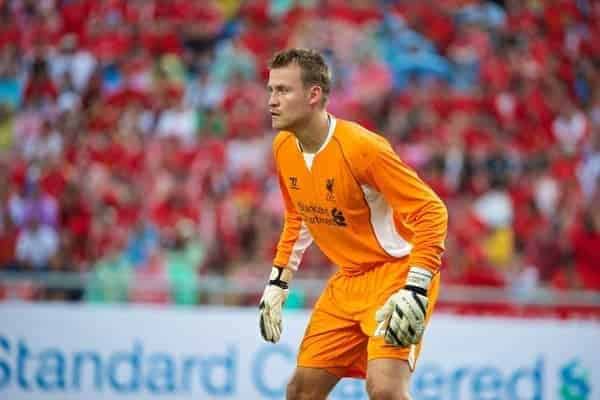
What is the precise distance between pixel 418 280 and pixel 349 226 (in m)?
0.67

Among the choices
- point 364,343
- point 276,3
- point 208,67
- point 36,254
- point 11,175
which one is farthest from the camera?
point 276,3

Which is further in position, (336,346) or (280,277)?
(280,277)

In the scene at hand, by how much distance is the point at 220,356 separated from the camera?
10.1 metres

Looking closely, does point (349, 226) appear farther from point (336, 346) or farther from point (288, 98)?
point (288, 98)

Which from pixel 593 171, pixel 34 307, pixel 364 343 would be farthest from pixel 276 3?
pixel 364 343

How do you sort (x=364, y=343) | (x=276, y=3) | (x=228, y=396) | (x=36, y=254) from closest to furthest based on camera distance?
(x=364, y=343)
(x=228, y=396)
(x=36, y=254)
(x=276, y=3)

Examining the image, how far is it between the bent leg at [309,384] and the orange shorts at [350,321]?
34 mm

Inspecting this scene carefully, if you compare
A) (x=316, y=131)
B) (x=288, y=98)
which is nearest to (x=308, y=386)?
(x=316, y=131)

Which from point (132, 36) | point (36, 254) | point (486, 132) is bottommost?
point (36, 254)

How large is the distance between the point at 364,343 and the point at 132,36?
9797mm

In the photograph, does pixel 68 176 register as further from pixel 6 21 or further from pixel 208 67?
pixel 6 21

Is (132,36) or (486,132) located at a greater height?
(132,36)

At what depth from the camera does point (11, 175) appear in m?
13.3

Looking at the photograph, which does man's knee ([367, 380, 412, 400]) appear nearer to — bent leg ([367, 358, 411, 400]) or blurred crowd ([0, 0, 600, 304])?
bent leg ([367, 358, 411, 400])
